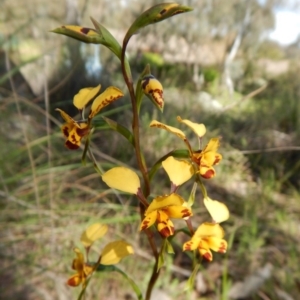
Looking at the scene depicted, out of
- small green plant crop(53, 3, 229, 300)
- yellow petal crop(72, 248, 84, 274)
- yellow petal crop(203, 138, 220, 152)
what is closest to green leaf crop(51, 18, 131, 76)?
small green plant crop(53, 3, 229, 300)

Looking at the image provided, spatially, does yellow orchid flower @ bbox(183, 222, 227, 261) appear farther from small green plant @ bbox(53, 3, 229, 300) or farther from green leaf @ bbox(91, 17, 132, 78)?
green leaf @ bbox(91, 17, 132, 78)

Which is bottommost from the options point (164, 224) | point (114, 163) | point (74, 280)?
point (114, 163)

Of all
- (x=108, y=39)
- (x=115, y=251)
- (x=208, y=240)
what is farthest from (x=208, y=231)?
(x=108, y=39)

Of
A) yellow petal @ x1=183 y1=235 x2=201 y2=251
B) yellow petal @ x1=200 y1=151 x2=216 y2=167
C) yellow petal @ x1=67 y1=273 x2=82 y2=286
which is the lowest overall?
yellow petal @ x1=67 y1=273 x2=82 y2=286

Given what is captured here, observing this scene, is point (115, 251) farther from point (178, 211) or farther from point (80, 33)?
point (80, 33)

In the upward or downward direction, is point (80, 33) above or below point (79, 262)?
above

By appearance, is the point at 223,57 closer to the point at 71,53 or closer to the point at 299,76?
Result: the point at 299,76
